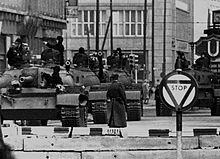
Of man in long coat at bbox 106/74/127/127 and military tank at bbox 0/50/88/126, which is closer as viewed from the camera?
military tank at bbox 0/50/88/126

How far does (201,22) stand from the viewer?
97438mm

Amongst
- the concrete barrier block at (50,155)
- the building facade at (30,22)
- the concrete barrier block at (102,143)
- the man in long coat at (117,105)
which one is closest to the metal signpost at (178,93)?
the concrete barrier block at (102,143)

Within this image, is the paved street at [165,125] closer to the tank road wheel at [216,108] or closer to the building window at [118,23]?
the tank road wheel at [216,108]

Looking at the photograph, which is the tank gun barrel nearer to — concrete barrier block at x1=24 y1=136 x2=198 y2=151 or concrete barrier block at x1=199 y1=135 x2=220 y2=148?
concrete barrier block at x1=24 y1=136 x2=198 y2=151

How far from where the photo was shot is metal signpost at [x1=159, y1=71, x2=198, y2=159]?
41.0 ft

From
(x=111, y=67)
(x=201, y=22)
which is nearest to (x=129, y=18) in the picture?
(x=201, y=22)

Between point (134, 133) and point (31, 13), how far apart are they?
3817 centimetres

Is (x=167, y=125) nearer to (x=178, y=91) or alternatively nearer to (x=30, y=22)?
(x=178, y=91)

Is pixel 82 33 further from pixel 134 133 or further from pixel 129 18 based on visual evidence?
pixel 134 133

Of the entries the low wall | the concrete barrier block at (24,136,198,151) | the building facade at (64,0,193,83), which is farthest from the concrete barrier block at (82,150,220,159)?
the building facade at (64,0,193,83)

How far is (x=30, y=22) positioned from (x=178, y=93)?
43.2m

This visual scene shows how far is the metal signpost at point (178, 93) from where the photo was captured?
1248 cm

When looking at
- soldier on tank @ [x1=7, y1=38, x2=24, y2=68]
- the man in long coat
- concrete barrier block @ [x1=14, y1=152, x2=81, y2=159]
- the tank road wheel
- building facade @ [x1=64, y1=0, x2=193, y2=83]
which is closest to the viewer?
concrete barrier block @ [x1=14, y1=152, x2=81, y2=159]

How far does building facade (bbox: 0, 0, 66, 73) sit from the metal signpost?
33738mm
